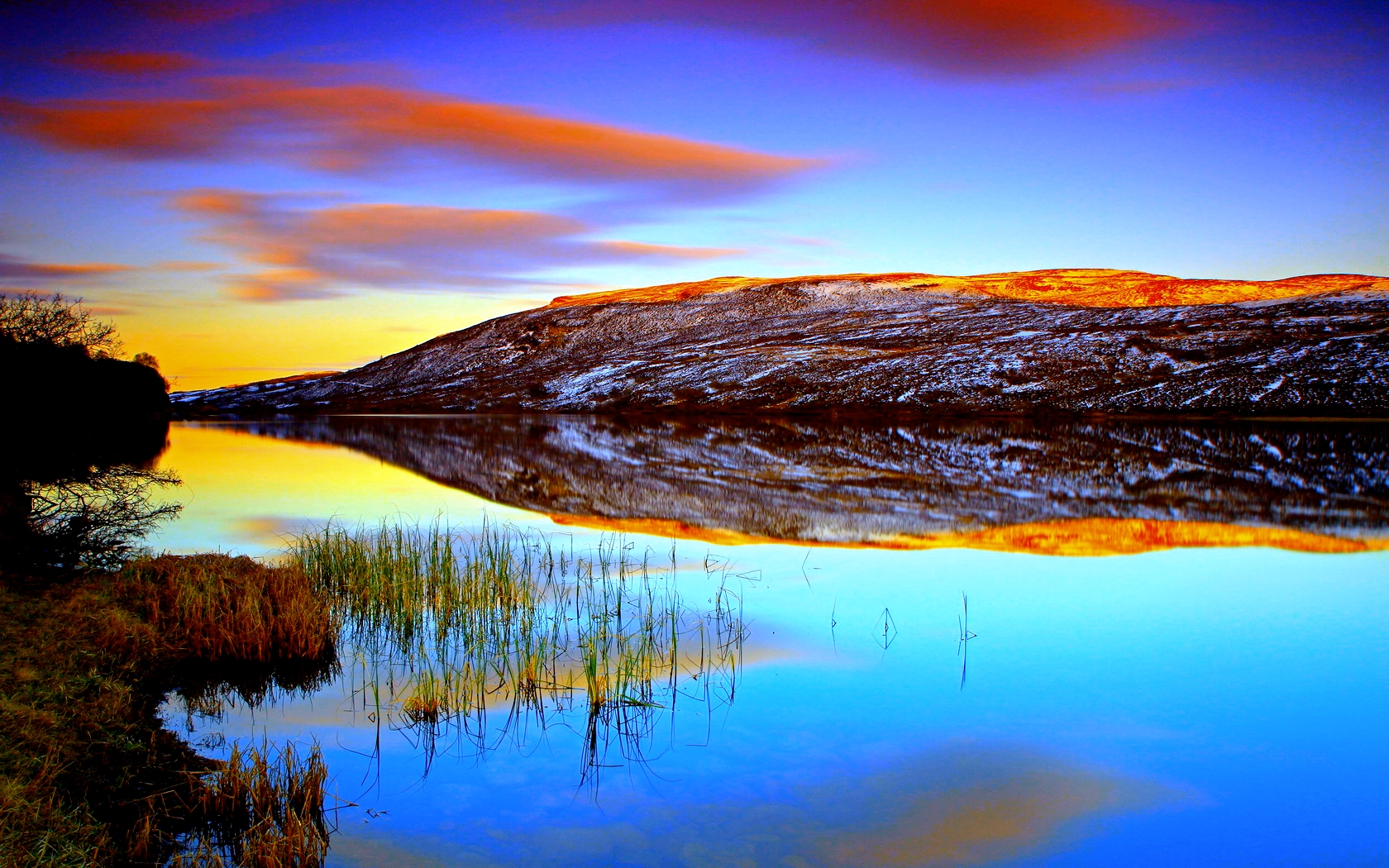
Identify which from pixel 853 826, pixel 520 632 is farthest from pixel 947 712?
pixel 520 632

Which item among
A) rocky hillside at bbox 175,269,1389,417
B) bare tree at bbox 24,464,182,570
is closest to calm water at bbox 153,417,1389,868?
bare tree at bbox 24,464,182,570

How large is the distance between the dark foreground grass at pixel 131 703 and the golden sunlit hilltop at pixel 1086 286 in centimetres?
14215

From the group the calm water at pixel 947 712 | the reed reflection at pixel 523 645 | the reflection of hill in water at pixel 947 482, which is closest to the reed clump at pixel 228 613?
the reed reflection at pixel 523 645

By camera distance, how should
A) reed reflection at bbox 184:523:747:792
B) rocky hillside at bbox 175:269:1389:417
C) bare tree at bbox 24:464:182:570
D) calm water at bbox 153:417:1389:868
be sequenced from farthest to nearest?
rocky hillside at bbox 175:269:1389:417
bare tree at bbox 24:464:182:570
reed reflection at bbox 184:523:747:792
calm water at bbox 153:417:1389:868

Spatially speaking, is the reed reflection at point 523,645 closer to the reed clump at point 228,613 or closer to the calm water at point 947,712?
the calm water at point 947,712

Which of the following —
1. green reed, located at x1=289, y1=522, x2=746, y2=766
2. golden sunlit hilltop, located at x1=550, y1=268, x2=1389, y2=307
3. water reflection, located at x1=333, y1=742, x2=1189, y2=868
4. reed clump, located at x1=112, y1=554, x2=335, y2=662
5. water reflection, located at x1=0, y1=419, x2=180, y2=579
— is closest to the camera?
water reflection, located at x1=333, y1=742, x2=1189, y2=868

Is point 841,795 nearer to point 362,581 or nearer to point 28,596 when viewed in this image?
point 362,581

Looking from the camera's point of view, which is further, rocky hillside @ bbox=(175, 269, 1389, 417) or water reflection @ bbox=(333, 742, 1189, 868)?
rocky hillside @ bbox=(175, 269, 1389, 417)

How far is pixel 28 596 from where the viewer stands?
431 inches

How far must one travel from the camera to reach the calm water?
6660 mm

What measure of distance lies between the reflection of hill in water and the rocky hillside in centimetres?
2235

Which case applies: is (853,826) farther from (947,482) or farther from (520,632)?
(947,482)

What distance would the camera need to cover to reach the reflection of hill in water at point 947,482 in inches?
798

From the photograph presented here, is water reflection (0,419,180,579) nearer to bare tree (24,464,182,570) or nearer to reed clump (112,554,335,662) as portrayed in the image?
bare tree (24,464,182,570)
